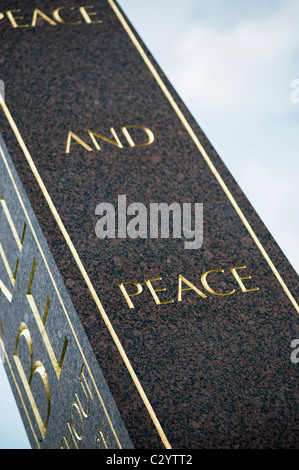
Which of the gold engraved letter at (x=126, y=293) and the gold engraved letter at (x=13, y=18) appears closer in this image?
the gold engraved letter at (x=126, y=293)

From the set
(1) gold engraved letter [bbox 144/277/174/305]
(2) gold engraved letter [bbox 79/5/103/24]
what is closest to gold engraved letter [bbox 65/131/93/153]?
(1) gold engraved letter [bbox 144/277/174/305]

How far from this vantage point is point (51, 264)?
2.53 m

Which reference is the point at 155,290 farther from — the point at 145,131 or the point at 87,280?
the point at 145,131

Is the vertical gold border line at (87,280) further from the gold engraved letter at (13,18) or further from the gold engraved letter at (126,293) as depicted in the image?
the gold engraved letter at (13,18)

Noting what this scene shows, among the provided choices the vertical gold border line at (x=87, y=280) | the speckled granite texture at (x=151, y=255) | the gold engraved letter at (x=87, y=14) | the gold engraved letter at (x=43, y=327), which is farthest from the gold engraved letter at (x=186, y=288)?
the gold engraved letter at (x=87, y=14)

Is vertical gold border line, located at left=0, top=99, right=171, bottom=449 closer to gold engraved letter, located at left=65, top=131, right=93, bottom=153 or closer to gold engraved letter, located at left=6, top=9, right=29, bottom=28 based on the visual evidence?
gold engraved letter, located at left=65, top=131, right=93, bottom=153

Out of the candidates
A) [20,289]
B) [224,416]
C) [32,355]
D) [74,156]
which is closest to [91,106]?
[74,156]

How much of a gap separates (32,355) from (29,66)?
168cm

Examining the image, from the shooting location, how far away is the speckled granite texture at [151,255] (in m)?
2.16

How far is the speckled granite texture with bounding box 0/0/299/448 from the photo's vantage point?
2.16 m

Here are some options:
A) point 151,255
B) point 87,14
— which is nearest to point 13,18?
point 87,14

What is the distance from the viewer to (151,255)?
262 cm
